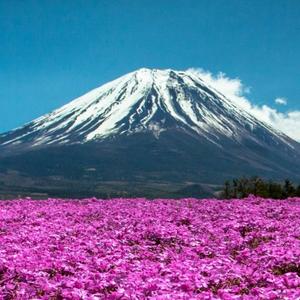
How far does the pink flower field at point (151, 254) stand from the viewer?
9195mm

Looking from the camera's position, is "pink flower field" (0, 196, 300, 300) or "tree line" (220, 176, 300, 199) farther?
"tree line" (220, 176, 300, 199)

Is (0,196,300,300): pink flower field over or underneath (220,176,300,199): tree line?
underneath

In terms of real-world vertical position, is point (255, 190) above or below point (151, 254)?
above

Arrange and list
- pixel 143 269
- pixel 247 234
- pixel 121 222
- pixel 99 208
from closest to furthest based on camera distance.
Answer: pixel 143 269 → pixel 247 234 → pixel 121 222 → pixel 99 208

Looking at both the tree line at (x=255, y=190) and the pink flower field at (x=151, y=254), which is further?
the tree line at (x=255, y=190)

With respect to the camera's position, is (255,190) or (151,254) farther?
(255,190)

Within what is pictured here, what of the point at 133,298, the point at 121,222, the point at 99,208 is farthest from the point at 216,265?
the point at 99,208

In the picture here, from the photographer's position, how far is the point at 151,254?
521 inches

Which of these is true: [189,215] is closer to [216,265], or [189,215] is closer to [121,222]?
[121,222]

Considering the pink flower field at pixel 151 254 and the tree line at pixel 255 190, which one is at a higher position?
the tree line at pixel 255 190

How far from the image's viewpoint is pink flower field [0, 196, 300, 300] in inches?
362

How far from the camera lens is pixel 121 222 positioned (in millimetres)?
18609

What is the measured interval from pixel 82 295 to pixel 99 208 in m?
15.5

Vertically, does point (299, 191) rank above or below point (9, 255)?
above
